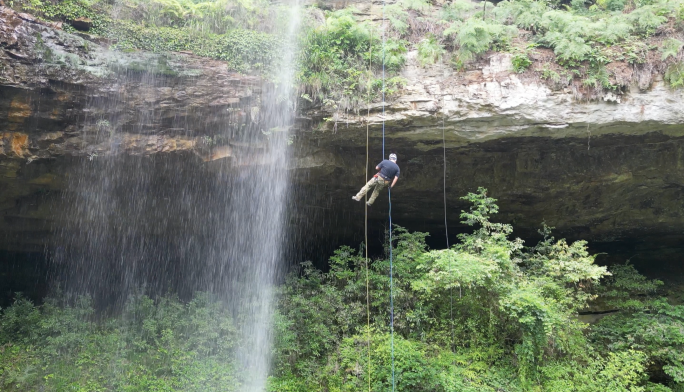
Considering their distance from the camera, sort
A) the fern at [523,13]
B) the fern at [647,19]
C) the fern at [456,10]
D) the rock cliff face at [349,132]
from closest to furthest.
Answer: the rock cliff face at [349,132] → the fern at [647,19] → the fern at [523,13] → the fern at [456,10]

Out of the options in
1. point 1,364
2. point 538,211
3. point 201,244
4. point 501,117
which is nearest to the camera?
point 1,364

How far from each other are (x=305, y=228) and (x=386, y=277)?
13.5 ft

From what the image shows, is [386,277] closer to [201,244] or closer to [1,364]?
[201,244]

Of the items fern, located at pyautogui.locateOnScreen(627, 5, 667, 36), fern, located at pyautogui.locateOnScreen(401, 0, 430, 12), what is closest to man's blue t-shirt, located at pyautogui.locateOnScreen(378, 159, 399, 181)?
fern, located at pyautogui.locateOnScreen(401, 0, 430, 12)

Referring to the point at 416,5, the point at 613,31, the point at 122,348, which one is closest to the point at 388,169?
the point at 416,5

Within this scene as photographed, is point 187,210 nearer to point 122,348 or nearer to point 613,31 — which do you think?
point 122,348

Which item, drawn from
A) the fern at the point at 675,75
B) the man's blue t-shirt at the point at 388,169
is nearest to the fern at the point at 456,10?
the fern at the point at 675,75

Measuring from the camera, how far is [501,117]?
9.62 metres

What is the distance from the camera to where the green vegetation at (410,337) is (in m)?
8.46

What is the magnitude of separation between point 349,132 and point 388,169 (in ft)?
5.32

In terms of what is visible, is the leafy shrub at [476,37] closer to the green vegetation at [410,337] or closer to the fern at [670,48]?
the fern at [670,48]

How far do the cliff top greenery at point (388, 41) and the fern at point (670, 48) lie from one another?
0.08 ft

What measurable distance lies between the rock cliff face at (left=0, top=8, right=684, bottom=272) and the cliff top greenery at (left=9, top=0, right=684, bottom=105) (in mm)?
315

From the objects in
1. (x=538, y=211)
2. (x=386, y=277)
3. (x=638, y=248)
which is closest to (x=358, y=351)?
(x=386, y=277)
